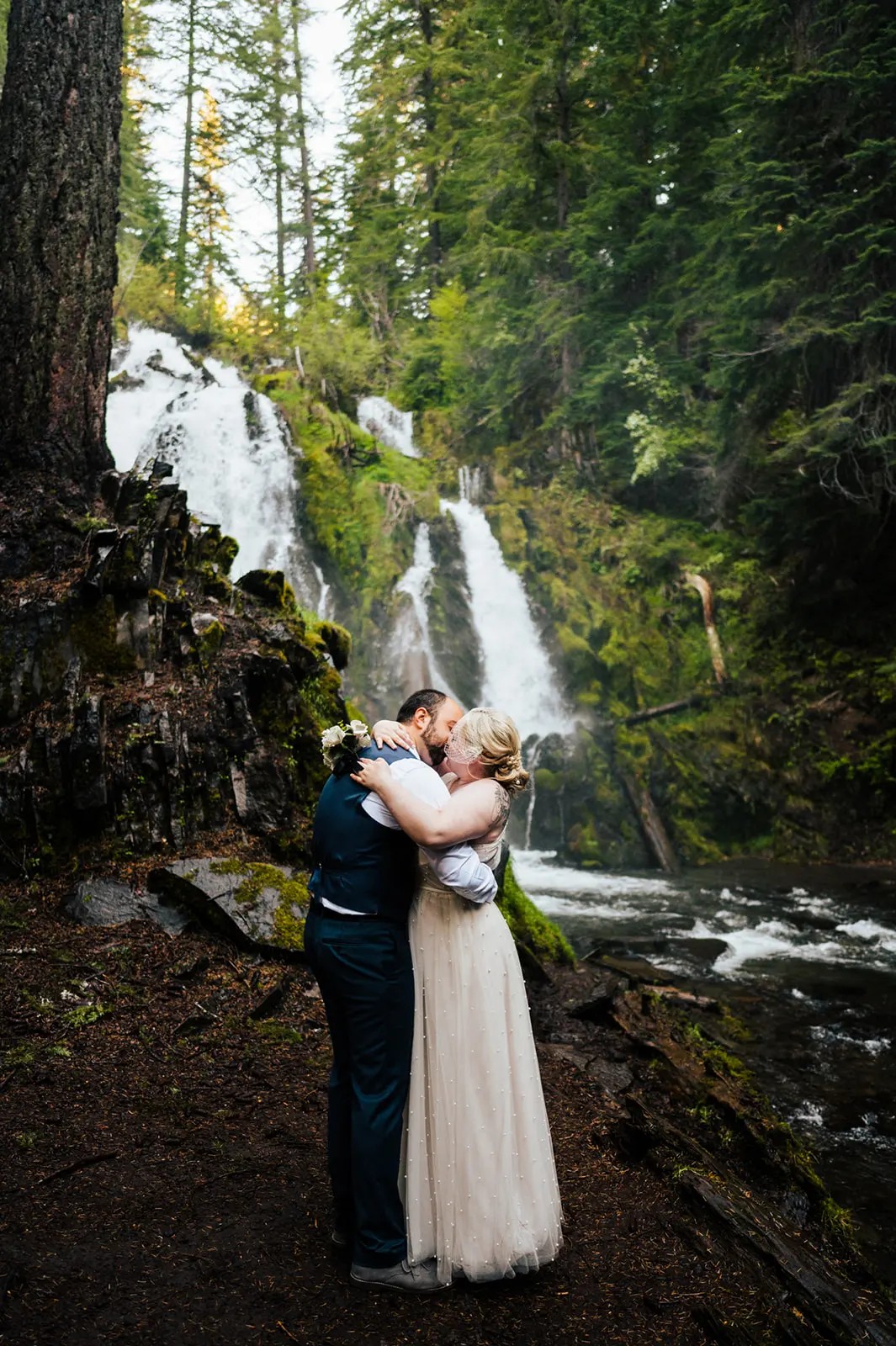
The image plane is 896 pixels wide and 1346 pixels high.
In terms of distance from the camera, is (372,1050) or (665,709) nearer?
(372,1050)

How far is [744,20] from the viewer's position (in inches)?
494

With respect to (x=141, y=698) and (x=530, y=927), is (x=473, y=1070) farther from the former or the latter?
(x=530, y=927)

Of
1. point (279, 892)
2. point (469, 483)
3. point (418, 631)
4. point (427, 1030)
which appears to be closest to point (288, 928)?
point (279, 892)

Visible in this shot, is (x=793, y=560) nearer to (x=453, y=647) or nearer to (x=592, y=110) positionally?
(x=453, y=647)

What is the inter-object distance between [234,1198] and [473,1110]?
109 centimetres

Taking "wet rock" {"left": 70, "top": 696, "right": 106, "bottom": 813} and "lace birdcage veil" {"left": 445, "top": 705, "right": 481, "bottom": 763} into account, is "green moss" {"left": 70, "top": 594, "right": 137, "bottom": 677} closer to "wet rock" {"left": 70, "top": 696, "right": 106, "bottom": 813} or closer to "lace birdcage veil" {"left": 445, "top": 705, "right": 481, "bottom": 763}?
"wet rock" {"left": 70, "top": 696, "right": 106, "bottom": 813}

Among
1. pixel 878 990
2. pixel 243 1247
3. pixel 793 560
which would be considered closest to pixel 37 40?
pixel 243 1247

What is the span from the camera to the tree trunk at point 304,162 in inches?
1108

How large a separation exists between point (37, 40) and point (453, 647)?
480 inches

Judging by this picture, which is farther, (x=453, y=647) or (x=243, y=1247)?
(x=453, y=647)

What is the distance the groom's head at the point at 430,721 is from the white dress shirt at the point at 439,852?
0.73ft

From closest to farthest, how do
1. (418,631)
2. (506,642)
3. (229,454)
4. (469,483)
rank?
(229,454), (418,631), (506,642), (469,483)

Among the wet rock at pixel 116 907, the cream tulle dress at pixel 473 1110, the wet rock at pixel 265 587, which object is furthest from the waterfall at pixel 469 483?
the cream tulle dress at pixel 473 1110

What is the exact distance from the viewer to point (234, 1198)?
3.19m
